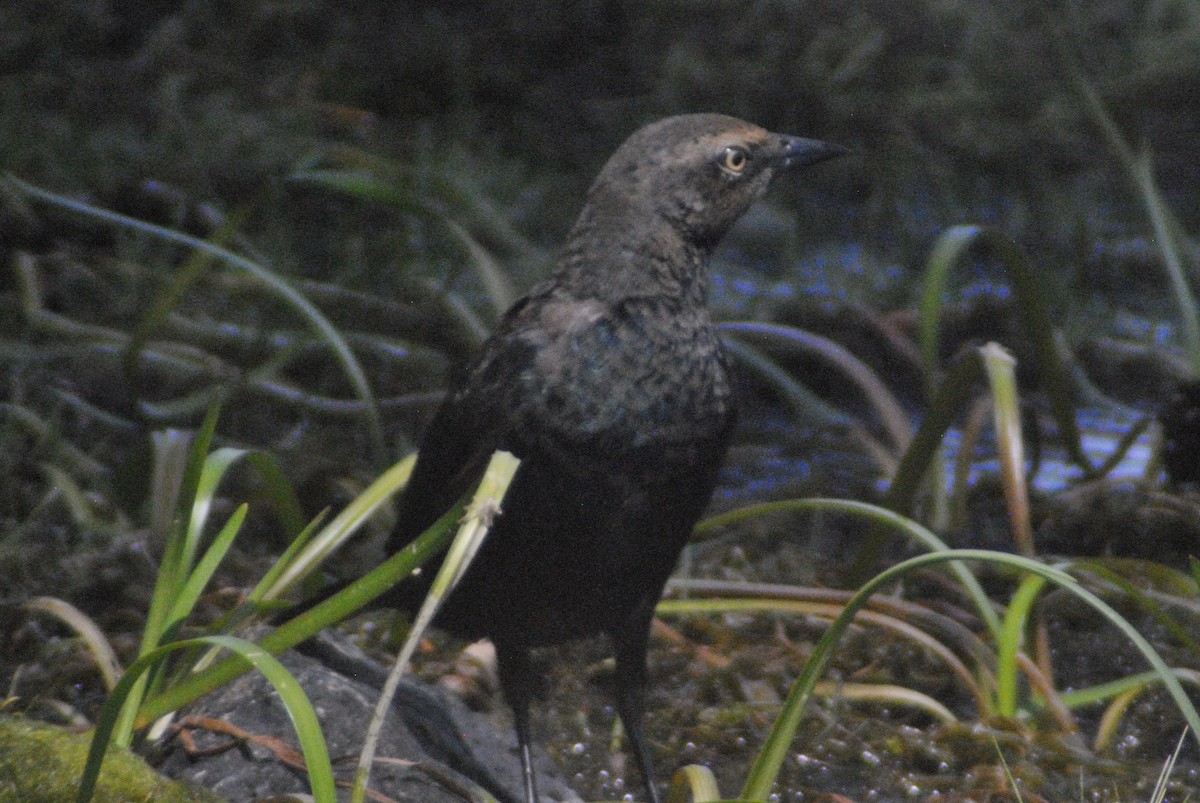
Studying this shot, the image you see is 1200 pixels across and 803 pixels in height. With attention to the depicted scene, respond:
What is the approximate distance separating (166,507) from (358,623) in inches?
17.5

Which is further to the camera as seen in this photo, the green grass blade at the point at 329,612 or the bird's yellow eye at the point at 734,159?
the bird's yellow eye at the point at 734,159

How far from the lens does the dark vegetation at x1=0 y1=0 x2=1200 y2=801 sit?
8.53 ft

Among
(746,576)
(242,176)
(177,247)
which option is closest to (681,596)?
(746,576)

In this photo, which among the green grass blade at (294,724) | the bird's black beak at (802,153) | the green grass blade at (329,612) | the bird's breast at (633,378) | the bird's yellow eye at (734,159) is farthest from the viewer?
the bird's black beak at (802,153)

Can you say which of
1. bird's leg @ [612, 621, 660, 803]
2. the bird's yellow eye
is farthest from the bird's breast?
bird's leg @ [612, 621, 660, 803]

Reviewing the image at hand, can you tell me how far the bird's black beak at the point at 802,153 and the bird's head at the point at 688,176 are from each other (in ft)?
0.22

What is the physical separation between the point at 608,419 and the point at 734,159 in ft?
1.81

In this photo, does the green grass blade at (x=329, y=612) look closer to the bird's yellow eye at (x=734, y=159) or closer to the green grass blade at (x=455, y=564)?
the green grass blade at (x=455, y=564)

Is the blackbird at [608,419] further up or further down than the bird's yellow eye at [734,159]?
further down

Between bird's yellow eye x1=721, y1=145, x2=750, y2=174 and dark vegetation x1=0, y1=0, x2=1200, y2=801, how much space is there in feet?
2.16

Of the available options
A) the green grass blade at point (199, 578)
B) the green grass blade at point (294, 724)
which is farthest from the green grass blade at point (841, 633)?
the green grass blade at point (199, 578)

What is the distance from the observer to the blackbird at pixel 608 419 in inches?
80.9

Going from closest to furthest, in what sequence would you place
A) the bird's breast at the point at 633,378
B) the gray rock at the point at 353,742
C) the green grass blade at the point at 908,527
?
1. the gray rock at the point at 353,742
2. the bird's breast at the point at 633,378
3. the green grass blade at the point at 908,527

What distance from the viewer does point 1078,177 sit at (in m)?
5.95
